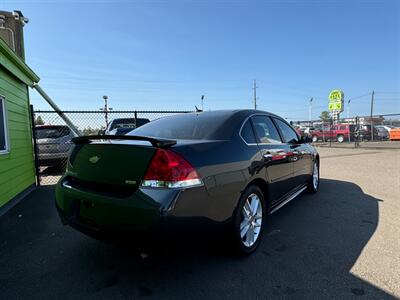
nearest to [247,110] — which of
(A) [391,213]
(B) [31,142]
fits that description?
(A) [391,213]

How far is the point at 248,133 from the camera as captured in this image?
3.28 metres

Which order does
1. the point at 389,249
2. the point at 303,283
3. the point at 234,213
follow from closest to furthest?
the point at 303,283
the point at 234,213
the point at 389,249

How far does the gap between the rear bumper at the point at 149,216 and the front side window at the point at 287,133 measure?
7.45 ft

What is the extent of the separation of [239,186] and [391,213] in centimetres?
304

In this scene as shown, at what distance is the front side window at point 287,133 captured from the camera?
4358 millimetres

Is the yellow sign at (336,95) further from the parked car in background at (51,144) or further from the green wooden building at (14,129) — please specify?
the green wooden building at (14,129)

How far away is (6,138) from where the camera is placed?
5383 millimetres

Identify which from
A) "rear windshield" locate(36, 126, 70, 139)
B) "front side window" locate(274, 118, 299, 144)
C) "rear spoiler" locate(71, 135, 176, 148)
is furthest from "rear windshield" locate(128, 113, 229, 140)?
"rear windshield" locate(36, 126, 70, 139)

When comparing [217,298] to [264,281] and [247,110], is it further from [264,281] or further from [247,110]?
[247,110]

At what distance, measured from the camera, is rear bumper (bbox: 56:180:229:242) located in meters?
2.18

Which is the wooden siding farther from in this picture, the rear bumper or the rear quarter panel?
the rear quarter panel

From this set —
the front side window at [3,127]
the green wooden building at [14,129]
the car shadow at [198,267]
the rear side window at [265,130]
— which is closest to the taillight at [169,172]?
the car shadow at [198,267]

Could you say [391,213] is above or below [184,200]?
below

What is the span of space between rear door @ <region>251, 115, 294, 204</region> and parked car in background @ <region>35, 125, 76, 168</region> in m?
6.16
